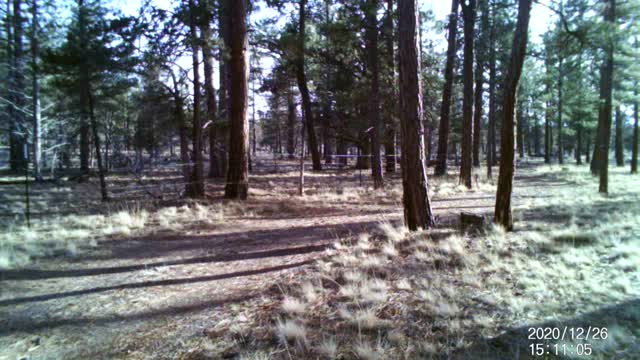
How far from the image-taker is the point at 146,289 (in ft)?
15.5

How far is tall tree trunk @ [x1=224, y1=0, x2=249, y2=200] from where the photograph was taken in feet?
36.2

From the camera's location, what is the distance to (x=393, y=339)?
3.09 m

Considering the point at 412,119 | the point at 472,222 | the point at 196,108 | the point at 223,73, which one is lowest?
the point at 472,222

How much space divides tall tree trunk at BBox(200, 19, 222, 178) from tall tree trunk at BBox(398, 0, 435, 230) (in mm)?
→ 7037

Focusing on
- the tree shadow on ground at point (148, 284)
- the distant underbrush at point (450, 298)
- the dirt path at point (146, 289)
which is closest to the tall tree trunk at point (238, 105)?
the dirt path at point (146, 289)

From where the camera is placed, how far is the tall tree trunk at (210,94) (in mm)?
11289

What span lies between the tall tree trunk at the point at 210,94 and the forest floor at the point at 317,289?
603 cm

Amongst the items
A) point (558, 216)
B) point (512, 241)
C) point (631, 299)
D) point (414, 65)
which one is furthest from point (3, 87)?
point (558, 216)

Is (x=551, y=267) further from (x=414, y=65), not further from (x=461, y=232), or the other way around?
(x=414, y=65)

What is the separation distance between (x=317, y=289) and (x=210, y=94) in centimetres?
1217

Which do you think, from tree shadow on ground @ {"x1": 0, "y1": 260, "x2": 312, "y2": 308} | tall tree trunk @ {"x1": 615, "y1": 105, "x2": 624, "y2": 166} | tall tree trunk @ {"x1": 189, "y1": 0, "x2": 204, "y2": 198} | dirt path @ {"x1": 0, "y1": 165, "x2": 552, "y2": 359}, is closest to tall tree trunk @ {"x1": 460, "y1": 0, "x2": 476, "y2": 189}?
dirt path @ {"x1": 0, "y1": 165, "x2": 552, "y2": 359}

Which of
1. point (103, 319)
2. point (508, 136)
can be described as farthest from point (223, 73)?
point (103, 319)

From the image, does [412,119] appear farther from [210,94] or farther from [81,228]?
[210,94]

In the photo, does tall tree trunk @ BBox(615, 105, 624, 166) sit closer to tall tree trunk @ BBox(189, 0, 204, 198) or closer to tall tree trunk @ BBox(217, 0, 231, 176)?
tall tree trunk @ BBox(217, 0, 231, 176)
